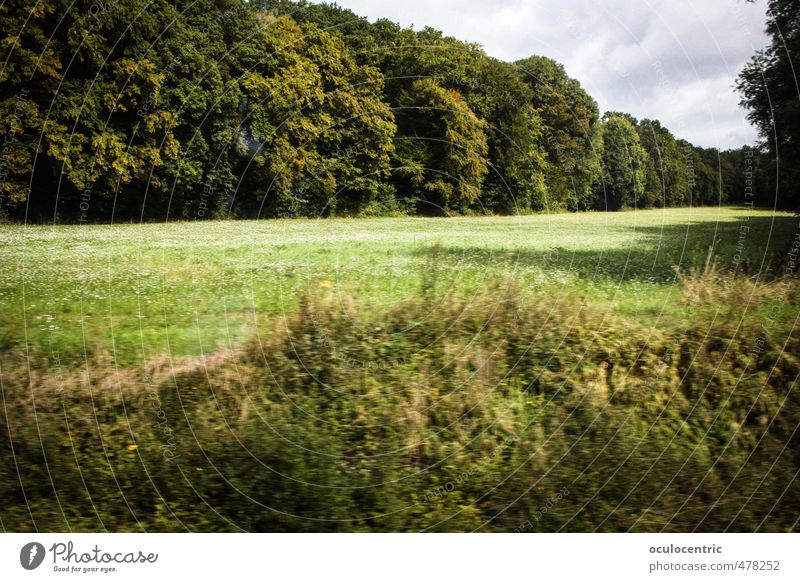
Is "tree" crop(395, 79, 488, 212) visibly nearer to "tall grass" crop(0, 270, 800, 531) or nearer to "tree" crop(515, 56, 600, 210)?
"tree" crop(515, 56, 600, 210)

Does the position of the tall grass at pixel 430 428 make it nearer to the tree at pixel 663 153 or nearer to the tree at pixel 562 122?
the tree at pixel 663 153

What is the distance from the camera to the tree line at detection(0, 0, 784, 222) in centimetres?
1566

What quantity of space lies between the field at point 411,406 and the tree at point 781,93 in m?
2.55

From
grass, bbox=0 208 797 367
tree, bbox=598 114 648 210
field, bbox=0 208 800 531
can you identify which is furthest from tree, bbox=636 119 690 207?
field, bbox=0 208 800 531

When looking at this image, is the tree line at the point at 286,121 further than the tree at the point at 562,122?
Yes

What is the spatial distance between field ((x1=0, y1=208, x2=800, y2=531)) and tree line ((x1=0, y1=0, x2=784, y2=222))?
17.3 feet

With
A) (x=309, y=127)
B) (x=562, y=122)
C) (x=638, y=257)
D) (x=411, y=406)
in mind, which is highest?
(x=309, y=127)

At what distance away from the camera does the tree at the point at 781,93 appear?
31.2ft

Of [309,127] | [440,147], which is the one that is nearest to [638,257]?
[440,147]

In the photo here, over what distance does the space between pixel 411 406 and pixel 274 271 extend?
695cm

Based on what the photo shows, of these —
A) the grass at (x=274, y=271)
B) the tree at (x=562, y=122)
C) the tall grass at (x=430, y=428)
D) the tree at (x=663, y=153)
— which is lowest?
the tall grass at (x=430, y=428)

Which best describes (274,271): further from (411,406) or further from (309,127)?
(309,127)

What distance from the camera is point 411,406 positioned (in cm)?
664

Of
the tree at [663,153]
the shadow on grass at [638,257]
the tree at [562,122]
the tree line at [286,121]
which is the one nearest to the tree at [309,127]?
the tree line at [286,121]
